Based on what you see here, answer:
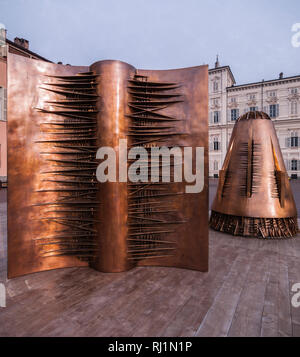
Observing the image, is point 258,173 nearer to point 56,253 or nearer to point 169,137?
point 169,137

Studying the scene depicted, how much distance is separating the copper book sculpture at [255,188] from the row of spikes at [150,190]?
2803mm

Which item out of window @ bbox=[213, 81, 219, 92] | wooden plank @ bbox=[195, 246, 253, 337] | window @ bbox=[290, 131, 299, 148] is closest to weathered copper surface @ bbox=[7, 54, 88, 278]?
wooden plank @ bbox=[195, 246, 253, 337]

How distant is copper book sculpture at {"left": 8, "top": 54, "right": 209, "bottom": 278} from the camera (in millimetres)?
3646

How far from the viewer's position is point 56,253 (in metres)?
3.91

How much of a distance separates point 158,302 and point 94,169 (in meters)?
2.27

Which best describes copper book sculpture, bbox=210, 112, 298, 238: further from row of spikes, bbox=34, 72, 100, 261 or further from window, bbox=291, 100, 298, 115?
window, bbox=291, 100, 298, 115

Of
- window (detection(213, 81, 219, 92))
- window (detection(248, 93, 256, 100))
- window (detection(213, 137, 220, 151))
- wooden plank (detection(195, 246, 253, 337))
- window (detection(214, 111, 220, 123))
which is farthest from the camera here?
window (detection(214, 111, 220, 123))

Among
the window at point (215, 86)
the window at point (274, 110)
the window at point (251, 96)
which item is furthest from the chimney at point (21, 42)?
the window at point (274, 110)

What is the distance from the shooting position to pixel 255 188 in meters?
6.07

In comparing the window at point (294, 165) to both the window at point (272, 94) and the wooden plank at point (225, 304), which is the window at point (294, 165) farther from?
the wooden plank at point (225, 304)

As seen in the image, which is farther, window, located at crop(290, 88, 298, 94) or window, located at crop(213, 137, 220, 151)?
window, located at crop(213, 137, 220, 151)

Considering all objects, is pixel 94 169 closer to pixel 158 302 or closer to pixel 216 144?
pixel 158 302

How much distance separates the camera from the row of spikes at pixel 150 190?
3.90m

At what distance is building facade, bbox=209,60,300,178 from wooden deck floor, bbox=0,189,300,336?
3139 centimetres
